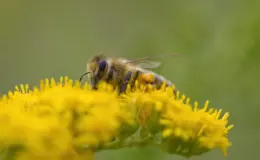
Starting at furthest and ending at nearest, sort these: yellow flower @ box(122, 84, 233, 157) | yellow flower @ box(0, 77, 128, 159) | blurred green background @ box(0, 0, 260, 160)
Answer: blurred green background @ box(0, 0, 260, 160)
yellow flower @ box(122, 84, 233, 157)
yellow flower @ box(0, 77, 128, 159)

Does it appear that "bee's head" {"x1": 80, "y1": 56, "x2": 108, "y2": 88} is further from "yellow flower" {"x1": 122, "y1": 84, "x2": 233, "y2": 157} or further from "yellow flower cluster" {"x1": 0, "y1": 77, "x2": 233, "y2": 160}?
"yellow flower" {"x1": 122, "y1": 84, "x2": 233, "y2": 157}

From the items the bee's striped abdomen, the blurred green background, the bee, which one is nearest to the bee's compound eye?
the bee

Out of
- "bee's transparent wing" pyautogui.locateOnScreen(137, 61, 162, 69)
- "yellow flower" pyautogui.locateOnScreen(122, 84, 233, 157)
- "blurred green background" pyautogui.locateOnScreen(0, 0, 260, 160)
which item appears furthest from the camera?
"blurred green background" pyautogui.locateOnScreen(0, 0, 260, 160)

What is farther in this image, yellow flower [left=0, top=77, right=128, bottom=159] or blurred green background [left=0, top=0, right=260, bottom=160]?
blurred green background [left=0, top=0, right=260, bottom=160]

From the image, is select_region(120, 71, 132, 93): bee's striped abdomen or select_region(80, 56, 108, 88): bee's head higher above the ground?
select_region(80, 56, 108, 88): bee's head

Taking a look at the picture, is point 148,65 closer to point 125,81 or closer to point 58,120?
point 125,81

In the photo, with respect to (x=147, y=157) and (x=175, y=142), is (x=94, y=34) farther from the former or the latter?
(x=175, y=142)
